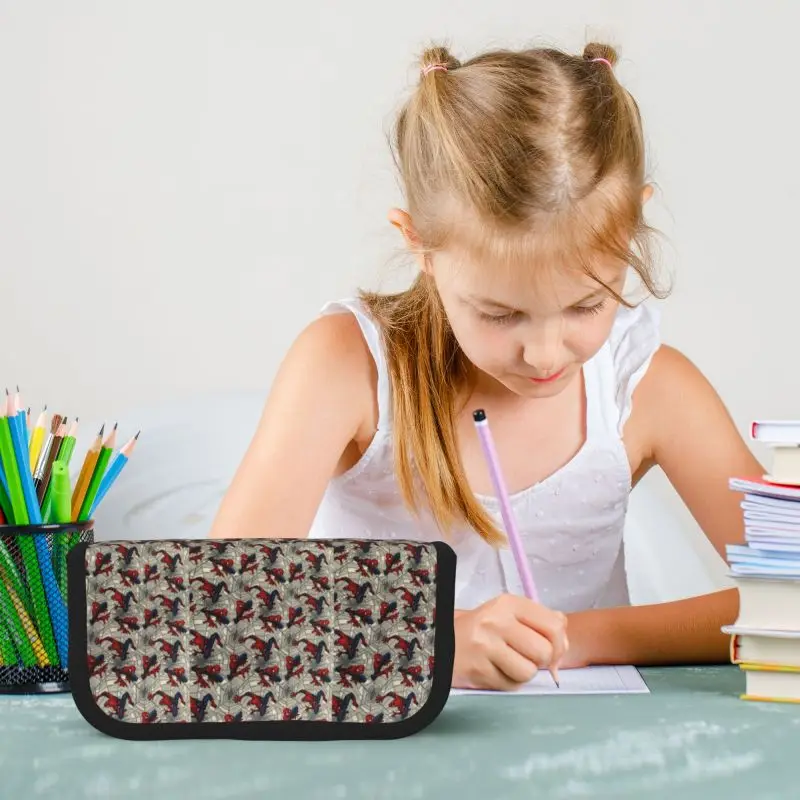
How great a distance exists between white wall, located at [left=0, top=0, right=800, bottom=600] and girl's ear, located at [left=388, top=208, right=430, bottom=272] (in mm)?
676

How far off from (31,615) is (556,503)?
21.2 inches

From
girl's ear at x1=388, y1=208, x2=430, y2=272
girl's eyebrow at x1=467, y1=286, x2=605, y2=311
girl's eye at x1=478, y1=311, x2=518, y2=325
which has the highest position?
girl's ear at x1=388, y1=208, x2=430, y2=272

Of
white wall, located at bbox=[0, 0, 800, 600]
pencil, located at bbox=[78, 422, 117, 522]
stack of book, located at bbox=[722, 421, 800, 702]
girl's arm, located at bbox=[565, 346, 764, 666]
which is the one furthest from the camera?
white wall, located at bbox=[0, 0, 800, 600]

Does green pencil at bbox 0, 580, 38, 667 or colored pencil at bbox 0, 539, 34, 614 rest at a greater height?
colored pencil at bbox 0, 539, 34, 614

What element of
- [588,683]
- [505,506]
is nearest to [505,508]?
A: [505,506]

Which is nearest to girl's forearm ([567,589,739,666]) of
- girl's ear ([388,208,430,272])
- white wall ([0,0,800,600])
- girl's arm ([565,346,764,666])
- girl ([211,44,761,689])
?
girl ([211,44,761,689])

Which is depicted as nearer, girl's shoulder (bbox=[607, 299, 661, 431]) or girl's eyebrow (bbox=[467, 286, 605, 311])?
girl's eyebrow (bbox=[467, 286, 605, 311])

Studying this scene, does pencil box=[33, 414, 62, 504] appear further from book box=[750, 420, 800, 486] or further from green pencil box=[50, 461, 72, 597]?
book box=[750, 420, 800, 486]

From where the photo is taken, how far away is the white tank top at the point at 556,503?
1.07m

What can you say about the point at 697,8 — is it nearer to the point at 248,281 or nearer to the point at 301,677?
the point at 248,281

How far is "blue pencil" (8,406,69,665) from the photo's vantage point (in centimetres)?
71

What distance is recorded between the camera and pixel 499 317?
32.8 inches

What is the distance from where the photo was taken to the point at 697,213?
166 cm

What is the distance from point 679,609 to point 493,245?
29 cm
